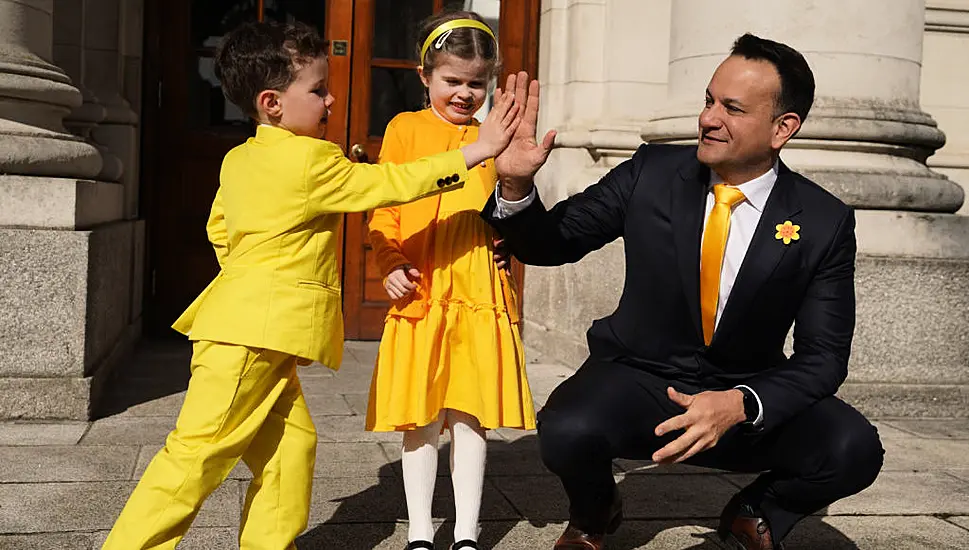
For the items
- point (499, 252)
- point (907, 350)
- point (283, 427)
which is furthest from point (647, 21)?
point (283, 427)

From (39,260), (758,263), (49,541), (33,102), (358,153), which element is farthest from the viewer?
(358,153)

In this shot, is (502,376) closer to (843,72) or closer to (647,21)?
(843,72)

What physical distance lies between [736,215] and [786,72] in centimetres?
44

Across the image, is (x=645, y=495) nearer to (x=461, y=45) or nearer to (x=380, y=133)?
(x=461, y=45)

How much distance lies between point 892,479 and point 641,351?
1797mm

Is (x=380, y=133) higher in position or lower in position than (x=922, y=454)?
higher

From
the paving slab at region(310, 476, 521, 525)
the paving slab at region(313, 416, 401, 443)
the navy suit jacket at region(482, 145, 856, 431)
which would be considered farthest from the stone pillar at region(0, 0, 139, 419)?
the navy suit jacket at region(482, 145, 856, 431)

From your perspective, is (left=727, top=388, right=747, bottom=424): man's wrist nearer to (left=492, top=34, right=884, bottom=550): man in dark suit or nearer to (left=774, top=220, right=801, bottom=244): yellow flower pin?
(left=492, top=34, right=884, bottom=550): man in dark suit

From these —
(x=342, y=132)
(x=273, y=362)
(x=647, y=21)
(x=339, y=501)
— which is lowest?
(x=339, y=501)

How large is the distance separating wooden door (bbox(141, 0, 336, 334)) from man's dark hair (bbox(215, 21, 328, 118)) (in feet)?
15.8

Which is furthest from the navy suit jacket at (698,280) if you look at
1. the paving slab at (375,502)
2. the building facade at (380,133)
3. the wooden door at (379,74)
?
the wooden door at (379,74)

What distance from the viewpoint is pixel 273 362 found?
3.24 meters

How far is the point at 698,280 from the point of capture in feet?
11.4

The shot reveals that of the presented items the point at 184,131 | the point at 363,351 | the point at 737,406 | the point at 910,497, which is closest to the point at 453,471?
the point at 737,406
